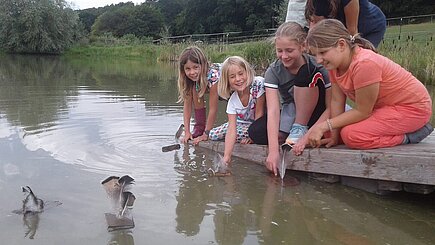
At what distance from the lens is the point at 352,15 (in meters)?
3.41

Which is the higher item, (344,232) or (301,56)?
(301,56)

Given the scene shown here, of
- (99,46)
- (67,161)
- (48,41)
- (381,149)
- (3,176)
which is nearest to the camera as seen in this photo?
(381,149)

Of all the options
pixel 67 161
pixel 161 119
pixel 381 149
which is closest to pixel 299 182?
pixel 381 149

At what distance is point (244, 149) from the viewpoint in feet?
13.1

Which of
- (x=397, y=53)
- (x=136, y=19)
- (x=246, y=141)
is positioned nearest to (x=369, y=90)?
(x=246, y=141)

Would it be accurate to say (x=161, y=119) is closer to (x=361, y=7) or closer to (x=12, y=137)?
(x=12, y=137)

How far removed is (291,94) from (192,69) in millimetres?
1102

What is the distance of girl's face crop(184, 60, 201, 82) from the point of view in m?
4.42

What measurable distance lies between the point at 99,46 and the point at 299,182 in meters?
41.1

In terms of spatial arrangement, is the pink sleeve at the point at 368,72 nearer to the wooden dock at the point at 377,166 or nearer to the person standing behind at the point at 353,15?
the wooden dock at the point at 377,166

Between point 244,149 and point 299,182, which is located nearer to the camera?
point 299,182

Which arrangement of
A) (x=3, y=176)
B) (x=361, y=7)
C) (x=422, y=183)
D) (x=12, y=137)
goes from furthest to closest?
(x=12, y=137) → (x=361, y=7) → (x=3, y=176) → (x=422, y=183)

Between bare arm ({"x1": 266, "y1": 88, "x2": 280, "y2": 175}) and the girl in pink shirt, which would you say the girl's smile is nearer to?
bare arm ({"x1": 266, "y1": 88, "x2": 280, "y2": 175})

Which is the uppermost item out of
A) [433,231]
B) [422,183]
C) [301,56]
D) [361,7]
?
[361,7]
